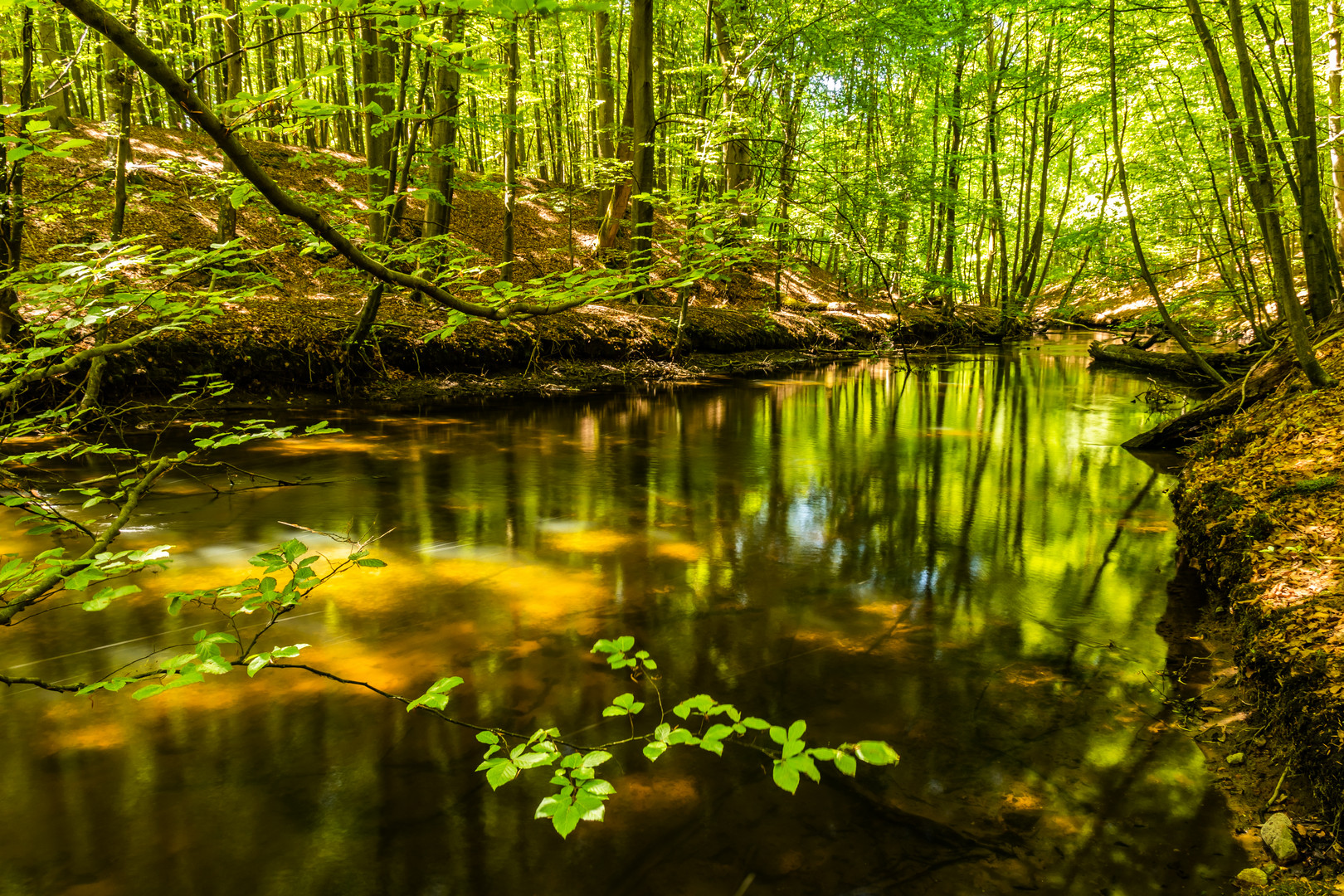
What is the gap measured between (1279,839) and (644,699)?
8.77 feet

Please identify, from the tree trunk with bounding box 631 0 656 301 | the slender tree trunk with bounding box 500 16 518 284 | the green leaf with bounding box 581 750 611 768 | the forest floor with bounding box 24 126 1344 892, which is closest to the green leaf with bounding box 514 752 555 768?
the green leaf with bounding box 581 750 611 768

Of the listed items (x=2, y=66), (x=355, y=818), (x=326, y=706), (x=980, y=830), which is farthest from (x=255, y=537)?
(x=980, y=830)

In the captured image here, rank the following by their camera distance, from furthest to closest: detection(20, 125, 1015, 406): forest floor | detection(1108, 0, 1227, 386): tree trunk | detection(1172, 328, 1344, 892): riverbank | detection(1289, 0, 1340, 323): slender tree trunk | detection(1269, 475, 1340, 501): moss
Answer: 1. detection(20, 125, 1015, 406): forest floor
2. detection(1108, 0, 1227, 386): tree trunk
3. detection(1289, 0, 1340, 323): slender tree trunk
4. detection(1269, 475, 1340, 501): moss
5. detection(1172, 328, 1344, 892): riverbank

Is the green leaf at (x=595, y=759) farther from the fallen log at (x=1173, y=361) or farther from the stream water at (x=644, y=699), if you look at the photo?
the fallen log at (x=1173, y=361)

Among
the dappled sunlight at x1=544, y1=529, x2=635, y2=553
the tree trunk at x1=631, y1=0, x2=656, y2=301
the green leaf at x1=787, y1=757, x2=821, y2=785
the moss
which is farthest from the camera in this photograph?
the tree trunk at x1=631, y1=0, x2=656, y2=301

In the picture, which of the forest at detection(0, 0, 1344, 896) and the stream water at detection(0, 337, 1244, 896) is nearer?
the forest at detection(0, 0, 1344, 896)

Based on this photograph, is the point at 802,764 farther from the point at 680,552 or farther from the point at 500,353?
the point at 500,353

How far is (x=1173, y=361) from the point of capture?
13.7m

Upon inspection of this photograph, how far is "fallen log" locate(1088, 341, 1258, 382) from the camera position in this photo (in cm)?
1080

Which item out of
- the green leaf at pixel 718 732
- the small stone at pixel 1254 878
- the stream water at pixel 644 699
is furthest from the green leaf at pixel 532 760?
the small stone at pixel 1254 878

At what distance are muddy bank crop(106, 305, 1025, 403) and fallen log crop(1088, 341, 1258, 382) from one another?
5.61m

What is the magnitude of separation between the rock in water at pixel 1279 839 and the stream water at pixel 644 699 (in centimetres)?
12

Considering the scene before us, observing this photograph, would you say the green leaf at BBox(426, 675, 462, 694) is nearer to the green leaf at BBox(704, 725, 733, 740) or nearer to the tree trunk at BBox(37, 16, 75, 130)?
the green leaf at BBox(704, 725, 733, 740)

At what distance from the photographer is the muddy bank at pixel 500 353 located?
995 centimetres
